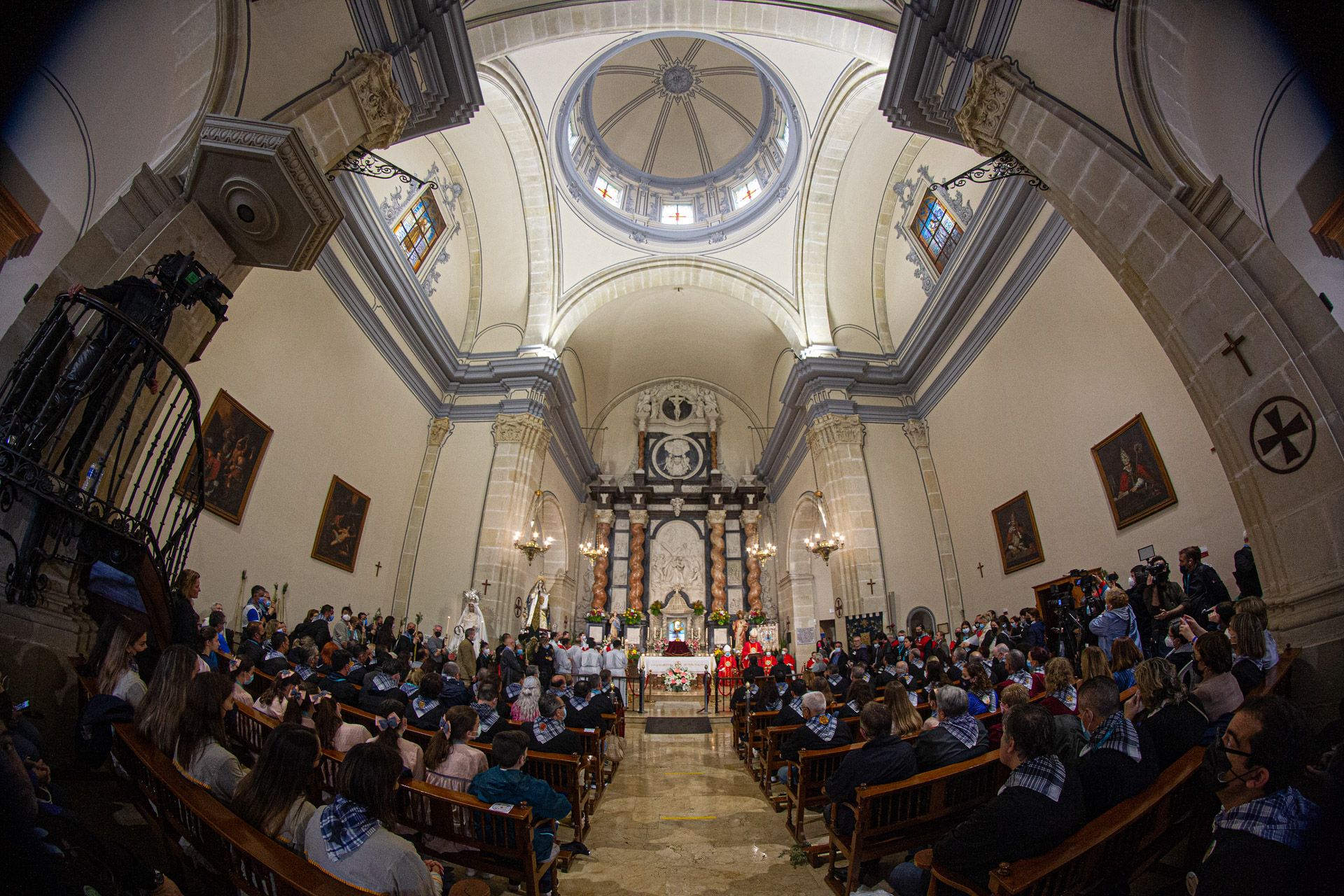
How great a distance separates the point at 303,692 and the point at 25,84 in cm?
395

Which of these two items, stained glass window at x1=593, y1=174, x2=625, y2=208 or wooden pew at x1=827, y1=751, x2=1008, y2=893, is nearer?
wooden pew at x1=827, y1=751, x2=1008, y2=893

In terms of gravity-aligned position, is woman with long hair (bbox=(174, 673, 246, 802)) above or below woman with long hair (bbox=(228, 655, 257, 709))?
below

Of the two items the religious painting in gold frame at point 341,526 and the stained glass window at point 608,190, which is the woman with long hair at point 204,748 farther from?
the stained glass window at point 608,190

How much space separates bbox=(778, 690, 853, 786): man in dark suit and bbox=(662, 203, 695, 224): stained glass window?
17.3 m

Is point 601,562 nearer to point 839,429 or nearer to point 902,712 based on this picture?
point 839,429

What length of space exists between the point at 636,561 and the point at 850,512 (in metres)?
10.5

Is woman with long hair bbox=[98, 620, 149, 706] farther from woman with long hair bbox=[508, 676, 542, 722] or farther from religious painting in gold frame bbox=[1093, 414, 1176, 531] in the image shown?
religious painting in gold frame bbox=[1093, 414, 1176, 531]

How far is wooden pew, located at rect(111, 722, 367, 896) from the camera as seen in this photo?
166 cm

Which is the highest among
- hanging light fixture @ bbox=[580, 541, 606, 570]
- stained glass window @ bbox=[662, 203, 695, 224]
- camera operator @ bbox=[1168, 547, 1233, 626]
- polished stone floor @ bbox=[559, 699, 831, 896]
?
stained glass window @ bbox=[662, 203, 695, 224]

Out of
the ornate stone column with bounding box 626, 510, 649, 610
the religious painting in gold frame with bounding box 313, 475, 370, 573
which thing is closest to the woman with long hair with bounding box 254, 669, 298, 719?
the religious painting in gold frame with bounding box 313, 475, 370, 573

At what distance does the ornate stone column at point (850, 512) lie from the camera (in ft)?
41.1

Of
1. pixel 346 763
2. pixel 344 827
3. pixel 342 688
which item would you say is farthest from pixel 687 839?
pixel 342 688

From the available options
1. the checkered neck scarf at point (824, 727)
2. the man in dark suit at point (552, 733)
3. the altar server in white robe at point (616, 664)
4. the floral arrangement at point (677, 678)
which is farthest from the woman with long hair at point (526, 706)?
the floral arrangement at point (677, 678)

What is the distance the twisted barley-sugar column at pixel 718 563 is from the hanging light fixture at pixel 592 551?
420 cm
